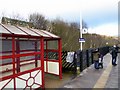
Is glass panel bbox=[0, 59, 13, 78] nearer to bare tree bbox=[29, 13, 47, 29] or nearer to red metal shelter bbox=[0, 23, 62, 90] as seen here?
red metal shelter bbox=[0, 23, 62, 90]

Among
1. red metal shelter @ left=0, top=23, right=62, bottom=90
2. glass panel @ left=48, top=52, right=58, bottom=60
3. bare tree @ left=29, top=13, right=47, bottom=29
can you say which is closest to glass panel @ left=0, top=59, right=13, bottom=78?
red metal shelter @ left=0, top=23, right=62, bottom=90

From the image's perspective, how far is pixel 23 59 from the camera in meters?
9.77

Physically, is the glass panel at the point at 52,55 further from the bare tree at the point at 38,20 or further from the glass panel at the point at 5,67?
the bare tree at the point at 38,20

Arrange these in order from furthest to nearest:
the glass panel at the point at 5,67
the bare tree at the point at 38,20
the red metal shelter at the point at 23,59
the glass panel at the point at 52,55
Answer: the bare tree at the point at 38,20 < the glass panel at the point at 52,55 < the glass panel at the point at 5,67 < the red metal shelter at the point at 23,59

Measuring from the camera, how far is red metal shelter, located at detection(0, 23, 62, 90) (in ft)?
21.0

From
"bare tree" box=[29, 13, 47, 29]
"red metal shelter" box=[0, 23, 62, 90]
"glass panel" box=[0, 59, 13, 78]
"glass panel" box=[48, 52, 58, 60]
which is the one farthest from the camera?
"bare tree" box=[29, 13, 47, 29]

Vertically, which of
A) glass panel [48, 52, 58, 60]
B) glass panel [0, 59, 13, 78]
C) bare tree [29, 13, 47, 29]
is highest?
bare tree [29, 13, 47, 29]

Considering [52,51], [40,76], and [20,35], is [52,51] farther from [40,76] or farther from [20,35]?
[20,35]

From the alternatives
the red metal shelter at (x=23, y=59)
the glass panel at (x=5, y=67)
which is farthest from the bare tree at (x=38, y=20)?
the glass panel at (x=5, y=67)

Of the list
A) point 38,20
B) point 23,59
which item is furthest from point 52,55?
point 38,20

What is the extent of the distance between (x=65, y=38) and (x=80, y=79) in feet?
64.3

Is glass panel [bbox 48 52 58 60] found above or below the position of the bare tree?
below

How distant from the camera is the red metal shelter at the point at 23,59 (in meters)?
6.40

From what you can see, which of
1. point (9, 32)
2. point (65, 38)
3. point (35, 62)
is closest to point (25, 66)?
point (35, 62)
